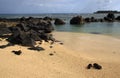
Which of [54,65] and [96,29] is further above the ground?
[54,65]

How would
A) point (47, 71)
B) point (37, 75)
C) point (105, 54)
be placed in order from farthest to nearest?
point (105, 54), point (47, 71), point (37, 75)

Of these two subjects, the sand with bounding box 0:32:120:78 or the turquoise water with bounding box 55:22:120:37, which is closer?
the sand with bounding box 0:32:120:78

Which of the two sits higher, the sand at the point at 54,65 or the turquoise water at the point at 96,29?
the sand at the point at 54,65

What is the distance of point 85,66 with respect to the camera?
54.6ft

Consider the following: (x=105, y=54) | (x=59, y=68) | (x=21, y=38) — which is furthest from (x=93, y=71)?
(x=21, y=38)

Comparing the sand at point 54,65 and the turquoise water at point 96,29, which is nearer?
the sand at point 54,65

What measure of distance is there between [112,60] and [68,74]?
6051mm

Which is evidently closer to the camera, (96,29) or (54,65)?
(54,65)

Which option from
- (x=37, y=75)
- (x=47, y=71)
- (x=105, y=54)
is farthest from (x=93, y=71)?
(x=105, y=54)

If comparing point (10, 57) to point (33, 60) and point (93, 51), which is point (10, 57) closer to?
point (33, 60)

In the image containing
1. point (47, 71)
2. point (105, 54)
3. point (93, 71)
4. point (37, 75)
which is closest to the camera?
point (37, 75)

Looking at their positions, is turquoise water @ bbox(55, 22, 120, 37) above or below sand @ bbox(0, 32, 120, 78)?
below

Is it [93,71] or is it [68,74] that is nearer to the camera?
[68,74]

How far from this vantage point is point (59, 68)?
1557 cm
